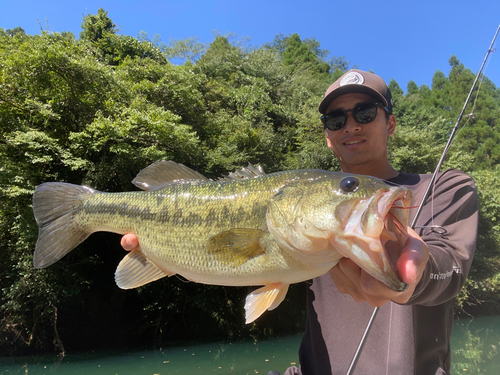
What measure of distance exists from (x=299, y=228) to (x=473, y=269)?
16277 mm

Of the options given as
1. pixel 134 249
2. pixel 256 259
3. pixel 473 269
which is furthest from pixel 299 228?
pixel 473 269

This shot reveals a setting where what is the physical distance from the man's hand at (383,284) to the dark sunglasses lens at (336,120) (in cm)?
120

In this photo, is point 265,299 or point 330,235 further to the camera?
point 265,299

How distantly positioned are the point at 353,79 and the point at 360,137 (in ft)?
1.34

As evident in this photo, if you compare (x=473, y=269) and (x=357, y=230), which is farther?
(x=473, y=269)

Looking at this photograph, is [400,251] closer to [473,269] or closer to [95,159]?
[95,159]

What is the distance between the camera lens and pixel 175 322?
474 inches

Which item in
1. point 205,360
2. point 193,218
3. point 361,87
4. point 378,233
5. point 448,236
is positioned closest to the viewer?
point 378,233

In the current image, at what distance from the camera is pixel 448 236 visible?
1.61m

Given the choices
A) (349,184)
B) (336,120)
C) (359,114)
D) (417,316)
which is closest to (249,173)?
(349,184)

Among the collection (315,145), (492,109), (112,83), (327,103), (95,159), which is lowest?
(327,103)

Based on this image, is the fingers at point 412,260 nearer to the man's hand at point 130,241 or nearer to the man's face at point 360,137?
the man's face at point 360,137

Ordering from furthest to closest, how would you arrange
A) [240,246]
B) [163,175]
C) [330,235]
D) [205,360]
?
[205,360] → [163,175] → [240,246] → [330,235]

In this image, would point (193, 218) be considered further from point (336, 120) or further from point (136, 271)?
point (336, 120)
